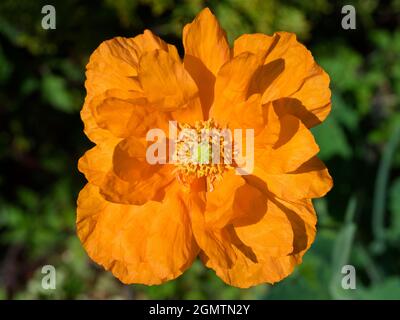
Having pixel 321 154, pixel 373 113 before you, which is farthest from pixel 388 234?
pixel 373 113

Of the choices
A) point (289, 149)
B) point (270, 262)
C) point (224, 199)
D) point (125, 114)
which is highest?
point (125, 114)

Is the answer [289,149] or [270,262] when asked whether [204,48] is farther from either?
[270,262]

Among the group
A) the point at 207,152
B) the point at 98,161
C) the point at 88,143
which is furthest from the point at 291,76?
the point at 88,143

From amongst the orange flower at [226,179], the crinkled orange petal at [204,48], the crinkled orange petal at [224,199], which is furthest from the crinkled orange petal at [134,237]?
the crinkled orange petal at [204,48]

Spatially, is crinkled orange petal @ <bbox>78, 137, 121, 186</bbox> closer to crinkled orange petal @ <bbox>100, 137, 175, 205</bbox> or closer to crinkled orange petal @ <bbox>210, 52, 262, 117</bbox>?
crinkled orange petal @ <bbox>100, 137, 175, 205</bbox>

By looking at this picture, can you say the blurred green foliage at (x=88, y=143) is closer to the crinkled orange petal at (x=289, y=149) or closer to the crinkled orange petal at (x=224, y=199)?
the crinkled orange petal at (x=224, y=199)
